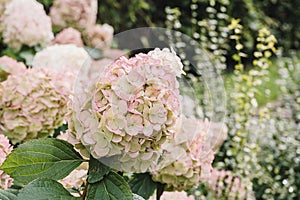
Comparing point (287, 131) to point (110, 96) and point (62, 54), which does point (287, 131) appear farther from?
point (110, 96)

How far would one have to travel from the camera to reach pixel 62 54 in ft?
7.92

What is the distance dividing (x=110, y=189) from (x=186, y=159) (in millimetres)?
555

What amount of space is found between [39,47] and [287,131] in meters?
1.32

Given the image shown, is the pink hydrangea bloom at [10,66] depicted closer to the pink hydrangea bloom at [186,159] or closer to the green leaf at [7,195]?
the pink hydrangea bloom at [186,159]

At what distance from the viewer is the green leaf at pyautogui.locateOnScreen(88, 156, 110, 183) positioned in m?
1.20

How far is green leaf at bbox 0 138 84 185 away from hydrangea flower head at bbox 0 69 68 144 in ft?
2.21

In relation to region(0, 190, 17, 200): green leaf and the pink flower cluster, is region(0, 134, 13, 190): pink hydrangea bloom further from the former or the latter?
the pink flower cluster

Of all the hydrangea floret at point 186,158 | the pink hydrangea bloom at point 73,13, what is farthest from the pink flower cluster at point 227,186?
the pink hydrangea bloom at point 73,13

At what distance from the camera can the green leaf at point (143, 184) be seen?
1.72 metres

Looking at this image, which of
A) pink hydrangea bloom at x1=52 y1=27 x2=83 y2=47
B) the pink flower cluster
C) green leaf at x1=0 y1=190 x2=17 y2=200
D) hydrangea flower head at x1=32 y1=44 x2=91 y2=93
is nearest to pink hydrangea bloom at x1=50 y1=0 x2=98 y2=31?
pink hydrangea bloom at x1=52 y1=27 x2=83 y2=47

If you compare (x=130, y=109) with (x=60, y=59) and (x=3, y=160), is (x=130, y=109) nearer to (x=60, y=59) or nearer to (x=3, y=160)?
(x=3, y=160)

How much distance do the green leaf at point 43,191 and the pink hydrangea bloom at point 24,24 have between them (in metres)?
1.48

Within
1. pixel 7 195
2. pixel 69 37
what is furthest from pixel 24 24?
pixel 7 195

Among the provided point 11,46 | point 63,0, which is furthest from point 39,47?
point 63,0
